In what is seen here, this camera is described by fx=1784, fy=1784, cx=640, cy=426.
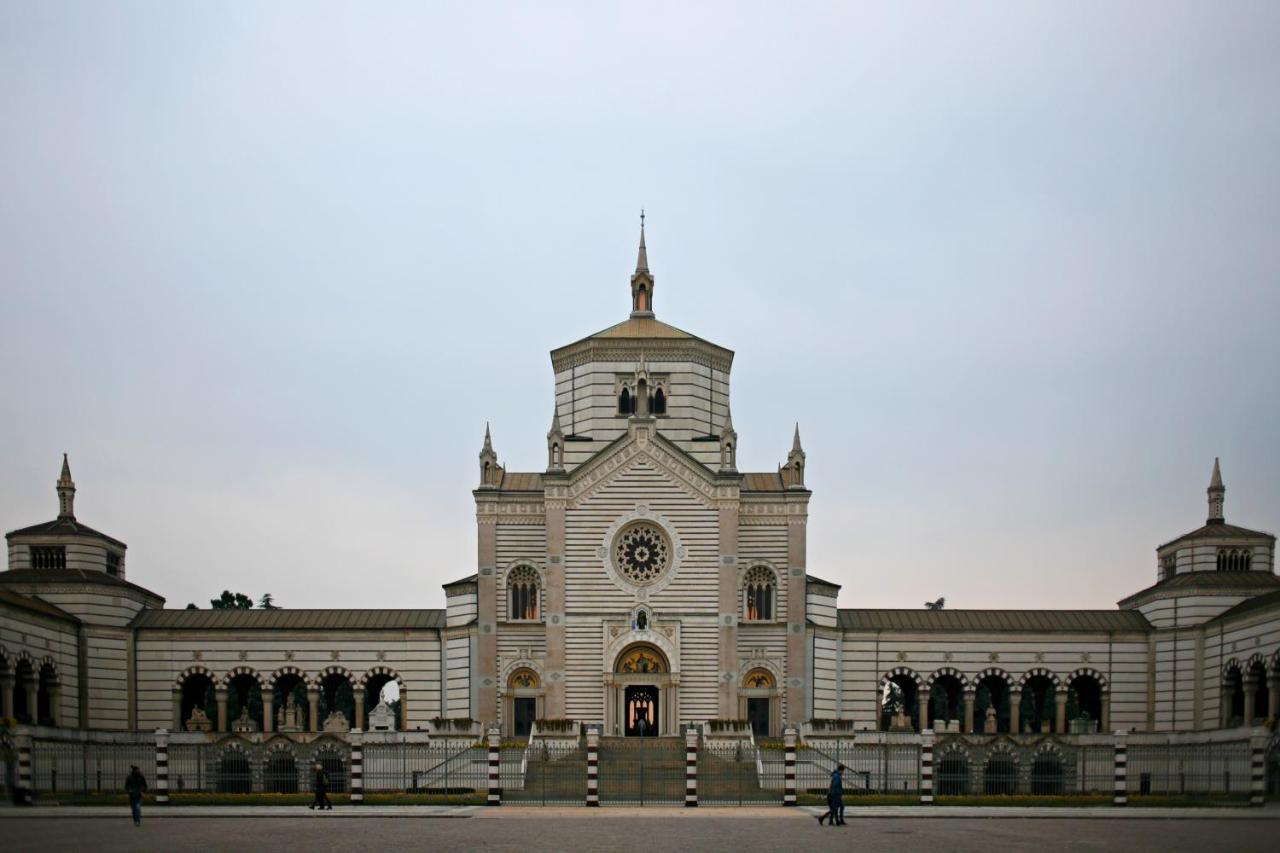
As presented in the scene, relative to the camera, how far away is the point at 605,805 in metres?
50.5

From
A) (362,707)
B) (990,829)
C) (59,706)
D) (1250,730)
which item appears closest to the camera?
(990,829)

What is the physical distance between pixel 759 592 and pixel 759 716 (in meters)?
4.85

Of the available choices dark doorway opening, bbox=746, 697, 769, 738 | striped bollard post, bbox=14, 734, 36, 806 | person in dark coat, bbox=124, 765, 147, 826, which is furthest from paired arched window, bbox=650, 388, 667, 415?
person in dark coat, bbox=124, 765, 147, 826

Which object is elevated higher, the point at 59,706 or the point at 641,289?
the point at 641,289

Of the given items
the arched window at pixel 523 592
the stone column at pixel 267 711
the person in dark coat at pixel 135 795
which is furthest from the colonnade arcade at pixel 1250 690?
the person in dark coat at pixel 135 795

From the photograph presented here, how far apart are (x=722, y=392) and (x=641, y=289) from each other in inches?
228

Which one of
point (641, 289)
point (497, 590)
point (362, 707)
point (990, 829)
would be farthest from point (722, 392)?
point (990, 829)

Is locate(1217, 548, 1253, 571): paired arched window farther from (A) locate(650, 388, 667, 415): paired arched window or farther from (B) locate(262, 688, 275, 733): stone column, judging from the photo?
(B) locate(262, 688, 275, 733): stone column

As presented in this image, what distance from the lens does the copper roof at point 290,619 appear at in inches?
2862

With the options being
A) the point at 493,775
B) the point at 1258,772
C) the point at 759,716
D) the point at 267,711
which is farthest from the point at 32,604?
the point at 1258,772

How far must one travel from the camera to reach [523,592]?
70562mm

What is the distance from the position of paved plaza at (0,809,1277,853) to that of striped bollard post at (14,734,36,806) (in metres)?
4.75

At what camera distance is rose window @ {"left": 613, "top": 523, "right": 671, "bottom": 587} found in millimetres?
69438

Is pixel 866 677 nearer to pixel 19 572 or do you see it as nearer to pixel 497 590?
pixel 497 590
